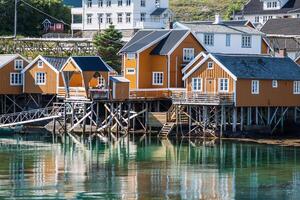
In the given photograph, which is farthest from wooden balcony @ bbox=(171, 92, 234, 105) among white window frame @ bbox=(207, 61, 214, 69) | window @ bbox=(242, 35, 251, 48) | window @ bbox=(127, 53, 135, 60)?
window @ bbox=(242, 35, 251, 48)

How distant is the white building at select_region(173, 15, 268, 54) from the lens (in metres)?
75.6

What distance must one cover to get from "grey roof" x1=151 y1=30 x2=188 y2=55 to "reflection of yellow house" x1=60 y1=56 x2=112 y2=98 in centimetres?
394

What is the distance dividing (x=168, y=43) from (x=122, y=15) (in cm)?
3232

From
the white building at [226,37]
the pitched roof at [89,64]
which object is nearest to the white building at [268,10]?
the white building at [226,37]

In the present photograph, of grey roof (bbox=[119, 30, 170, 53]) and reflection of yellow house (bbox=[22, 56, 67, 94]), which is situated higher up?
grey roof (bbox=[119, 30, 170, 53])

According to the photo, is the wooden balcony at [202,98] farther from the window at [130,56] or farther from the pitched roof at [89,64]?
the window at [130,56]

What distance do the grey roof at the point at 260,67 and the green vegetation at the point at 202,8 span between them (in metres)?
53.4

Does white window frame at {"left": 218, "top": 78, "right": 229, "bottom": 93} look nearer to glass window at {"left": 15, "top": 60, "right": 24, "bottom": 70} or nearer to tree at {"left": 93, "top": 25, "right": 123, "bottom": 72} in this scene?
glass window at {"left": 15, "top": 60, "right": 24, "bottom": 70}

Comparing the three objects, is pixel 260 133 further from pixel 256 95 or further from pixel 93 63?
pixel 93 63

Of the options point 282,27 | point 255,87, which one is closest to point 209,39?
point 255,87

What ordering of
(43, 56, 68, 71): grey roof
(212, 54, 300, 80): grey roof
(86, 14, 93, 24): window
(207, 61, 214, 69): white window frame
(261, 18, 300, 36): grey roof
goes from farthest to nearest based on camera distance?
1. (86, 14, 93, 24): window
2. (261, 18, 300, 36): grey roof
3. (43, 56, 68, 71): grey roof
4. (207, 61, 214, 69): white window frame
5. (212, 54, 300, 80): grey roof

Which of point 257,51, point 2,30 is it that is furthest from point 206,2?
point 257,51

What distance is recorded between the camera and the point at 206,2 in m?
135

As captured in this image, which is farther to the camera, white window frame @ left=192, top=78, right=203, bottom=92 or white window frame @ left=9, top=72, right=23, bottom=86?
white window frame @ left=9, top=72, right=23, bottom=86
